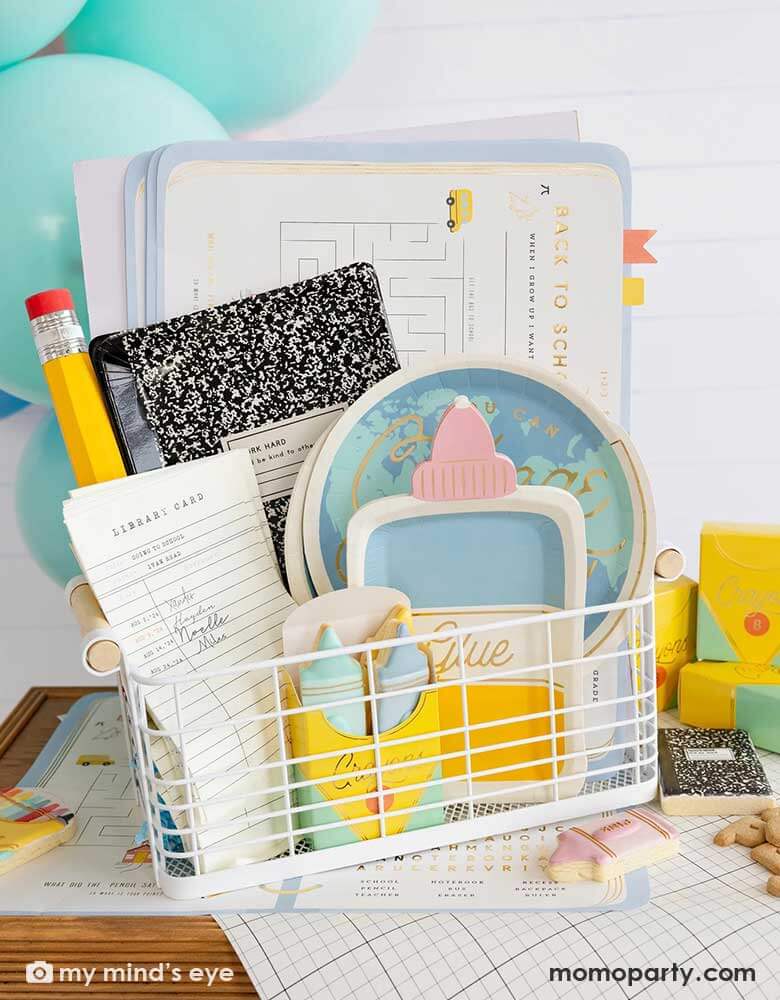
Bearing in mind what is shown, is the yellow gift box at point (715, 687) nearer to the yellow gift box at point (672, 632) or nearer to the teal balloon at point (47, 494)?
the yellow gift box at point (672, 632)

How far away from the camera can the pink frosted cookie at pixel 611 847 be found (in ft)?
2.13

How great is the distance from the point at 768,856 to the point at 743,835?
0.03 m

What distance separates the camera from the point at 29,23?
3.14 ft

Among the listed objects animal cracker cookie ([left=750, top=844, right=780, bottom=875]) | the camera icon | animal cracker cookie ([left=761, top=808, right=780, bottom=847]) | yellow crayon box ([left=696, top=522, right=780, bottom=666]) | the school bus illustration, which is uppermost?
the school bus illustration

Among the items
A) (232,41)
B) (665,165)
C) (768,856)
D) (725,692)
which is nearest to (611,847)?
(768,856)

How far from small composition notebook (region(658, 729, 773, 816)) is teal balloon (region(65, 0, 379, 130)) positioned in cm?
77

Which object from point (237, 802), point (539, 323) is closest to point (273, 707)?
point (237, 802)

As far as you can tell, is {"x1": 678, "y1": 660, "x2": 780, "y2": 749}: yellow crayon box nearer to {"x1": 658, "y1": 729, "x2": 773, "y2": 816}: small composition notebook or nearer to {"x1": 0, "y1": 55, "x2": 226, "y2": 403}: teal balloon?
{"x1": 658, "y1": 729, "x2": 773, "y2": 816}: small composition notebook

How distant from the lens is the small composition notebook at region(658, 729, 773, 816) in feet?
2.40

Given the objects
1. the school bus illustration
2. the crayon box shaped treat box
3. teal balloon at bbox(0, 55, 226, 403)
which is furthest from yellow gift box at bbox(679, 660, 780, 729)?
teal balloon at bbox(0, 55, 226, 403)

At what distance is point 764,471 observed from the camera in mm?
1451

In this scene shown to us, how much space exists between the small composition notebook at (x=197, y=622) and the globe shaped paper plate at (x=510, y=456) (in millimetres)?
62

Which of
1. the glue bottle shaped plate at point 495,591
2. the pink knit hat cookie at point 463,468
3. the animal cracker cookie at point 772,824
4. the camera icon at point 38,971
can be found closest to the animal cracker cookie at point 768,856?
the animal cracker cookie at point 772,824

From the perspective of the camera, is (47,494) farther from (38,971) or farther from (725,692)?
(725,692)
